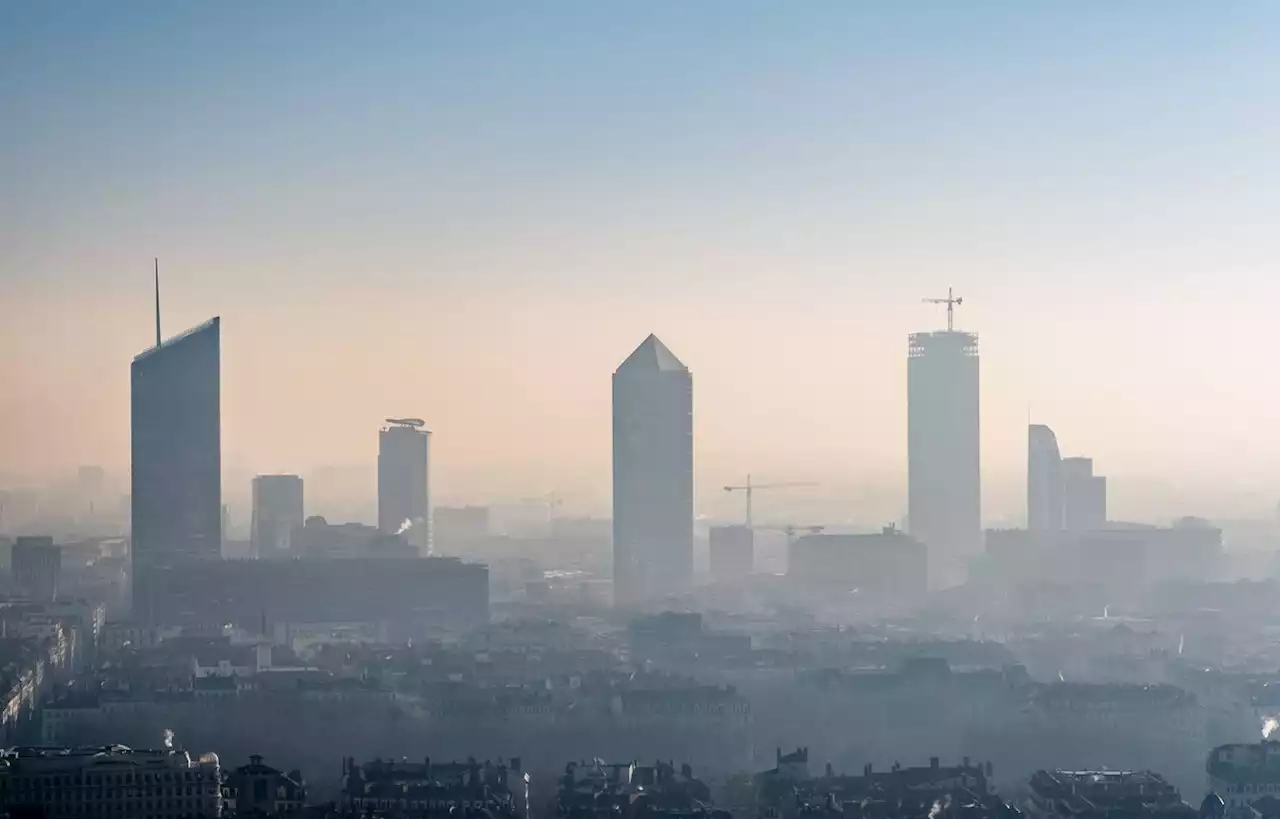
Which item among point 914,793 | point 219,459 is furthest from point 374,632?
point 914,793


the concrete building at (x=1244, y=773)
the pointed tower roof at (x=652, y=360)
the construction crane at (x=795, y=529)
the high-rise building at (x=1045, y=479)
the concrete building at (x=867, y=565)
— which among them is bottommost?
the concrete building at (x=1244, y=773)

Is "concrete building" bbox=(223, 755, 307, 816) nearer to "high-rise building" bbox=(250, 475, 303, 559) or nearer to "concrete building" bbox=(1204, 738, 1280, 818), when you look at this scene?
"concrete building" bbox=(1204, 738, 1280, 818)

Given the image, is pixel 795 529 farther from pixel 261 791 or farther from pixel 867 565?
pixel 261 791

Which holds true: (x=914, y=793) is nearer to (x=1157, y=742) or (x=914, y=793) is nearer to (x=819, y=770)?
(x=819, y=770)

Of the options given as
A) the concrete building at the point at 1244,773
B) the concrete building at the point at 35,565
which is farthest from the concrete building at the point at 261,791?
the concrete building at the point at 35,565

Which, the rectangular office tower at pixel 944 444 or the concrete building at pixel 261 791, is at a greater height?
the rectangular office tower at pixel 944 444

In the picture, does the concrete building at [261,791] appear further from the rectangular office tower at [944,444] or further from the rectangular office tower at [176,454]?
the rectangular office tower at [944,444]

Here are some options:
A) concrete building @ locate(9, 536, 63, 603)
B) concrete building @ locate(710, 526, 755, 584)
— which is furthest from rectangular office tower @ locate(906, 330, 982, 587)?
concrete building @ locate(9, 536, 63, 603)
